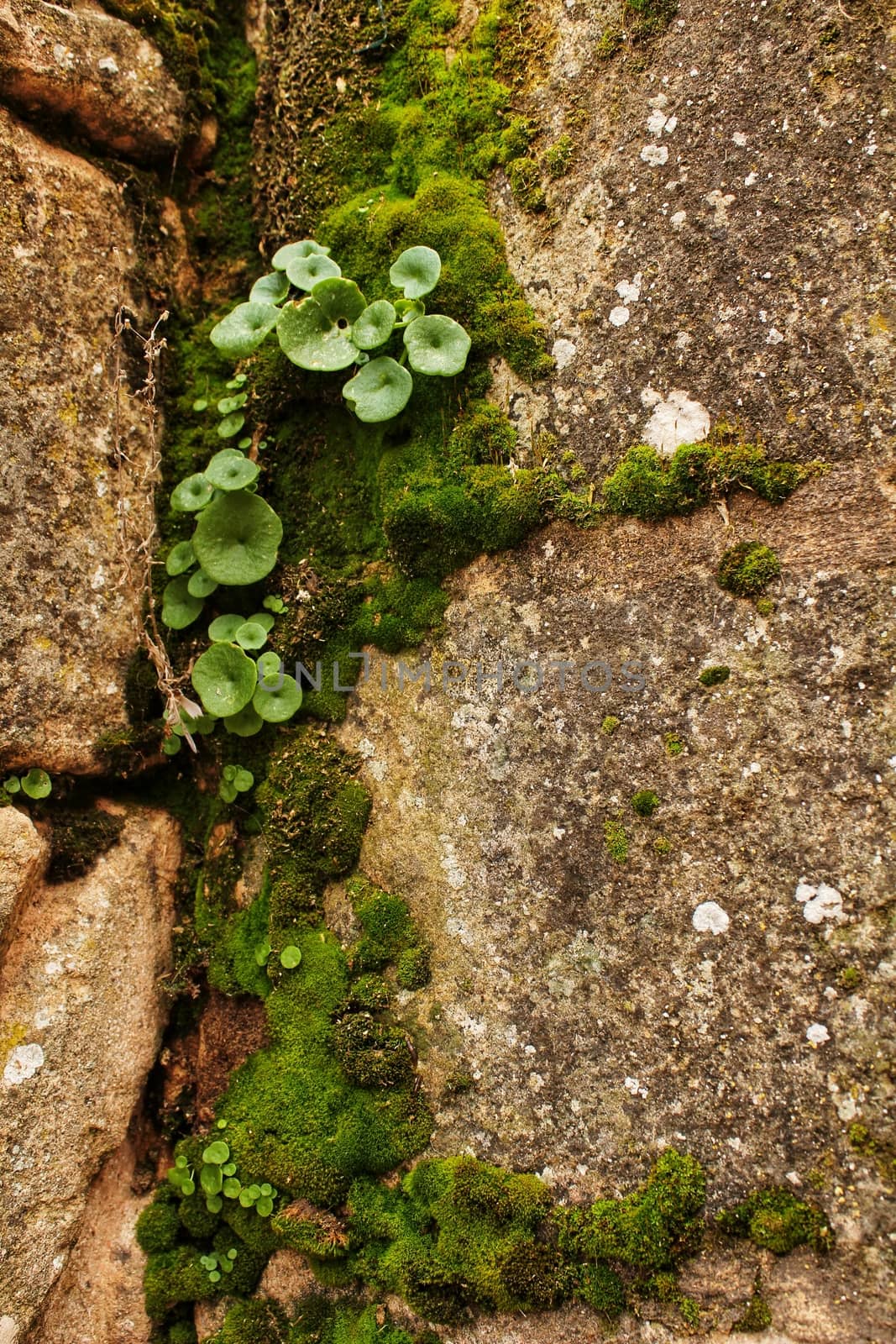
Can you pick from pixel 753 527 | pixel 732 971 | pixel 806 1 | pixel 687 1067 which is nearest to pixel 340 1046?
pixel 687 1067

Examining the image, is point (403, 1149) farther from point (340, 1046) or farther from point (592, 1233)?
point (592, 1233)

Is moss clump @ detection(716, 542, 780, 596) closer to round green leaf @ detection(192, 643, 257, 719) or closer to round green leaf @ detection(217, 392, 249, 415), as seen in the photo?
round green leaf @ detection(192, 643, 257, 719)

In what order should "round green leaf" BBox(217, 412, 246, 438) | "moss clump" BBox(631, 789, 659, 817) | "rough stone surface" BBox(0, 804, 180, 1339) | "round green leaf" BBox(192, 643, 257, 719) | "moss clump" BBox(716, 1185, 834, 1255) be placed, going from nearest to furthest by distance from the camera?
1. "moss clump" BBox(716, 1185, 834, 1255)
2. "moss clump" BBox(631, 789, 659, 817)
3. "rough stone surface" BBox(0, 804, 180, 1339)
4. "round green leaf" BBox(192, 643, 257, 719)
5. "round green leaf" BBox(217, 412, 246, 438)

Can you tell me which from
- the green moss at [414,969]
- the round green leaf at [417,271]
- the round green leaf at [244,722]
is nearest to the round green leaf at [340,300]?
the round green leaf at [417,271]

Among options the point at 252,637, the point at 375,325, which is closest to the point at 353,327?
the point at 375,325

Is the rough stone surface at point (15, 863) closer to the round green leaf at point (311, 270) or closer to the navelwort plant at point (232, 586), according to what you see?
the navelwort plant at point (232, 586)

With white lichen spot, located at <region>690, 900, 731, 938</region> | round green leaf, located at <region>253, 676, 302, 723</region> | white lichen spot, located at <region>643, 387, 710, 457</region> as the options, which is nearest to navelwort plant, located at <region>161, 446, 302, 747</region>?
round green leaf, located at <region>253, 676, 302, 723</region>
